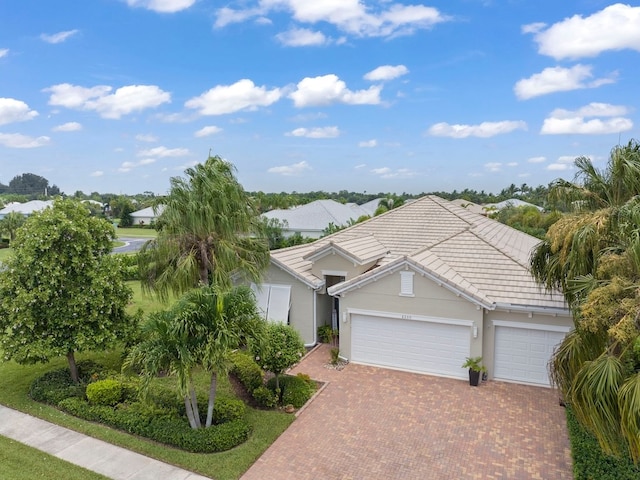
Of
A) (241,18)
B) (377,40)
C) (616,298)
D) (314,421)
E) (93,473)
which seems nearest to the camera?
(616,298)

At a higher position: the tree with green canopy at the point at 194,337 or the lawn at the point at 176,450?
the tree with green canopy at the point at 194,337

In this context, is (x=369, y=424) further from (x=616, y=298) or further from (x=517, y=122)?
(x=517, y=122)

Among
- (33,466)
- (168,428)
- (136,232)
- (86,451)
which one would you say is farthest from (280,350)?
(136,232)

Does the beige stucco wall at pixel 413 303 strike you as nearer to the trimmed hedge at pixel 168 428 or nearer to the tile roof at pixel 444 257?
the tile roof at pixel 444 257

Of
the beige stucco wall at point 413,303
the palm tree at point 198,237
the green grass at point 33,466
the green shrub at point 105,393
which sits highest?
the palm tree at point 198,237

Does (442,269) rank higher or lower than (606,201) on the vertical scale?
lower

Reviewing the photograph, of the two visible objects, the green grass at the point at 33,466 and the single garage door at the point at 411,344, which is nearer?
the green grass at the point at 33,466

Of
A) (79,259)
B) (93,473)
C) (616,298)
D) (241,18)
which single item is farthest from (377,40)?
(93,473)

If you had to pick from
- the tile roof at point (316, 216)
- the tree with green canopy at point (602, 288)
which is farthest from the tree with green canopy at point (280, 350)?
the tile roof at point (316, 216)
